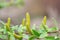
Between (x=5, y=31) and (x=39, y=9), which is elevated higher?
(x=39, y=9)

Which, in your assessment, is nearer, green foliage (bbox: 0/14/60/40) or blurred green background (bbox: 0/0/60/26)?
green foliage (bbox: 0/14/60/40)

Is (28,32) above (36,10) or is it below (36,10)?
below

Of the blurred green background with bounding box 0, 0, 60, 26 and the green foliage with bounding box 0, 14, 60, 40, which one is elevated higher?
the blurred green background with bounding box 0, 0, 60, 26

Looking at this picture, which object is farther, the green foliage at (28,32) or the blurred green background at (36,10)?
the blurred green background at (36,10)

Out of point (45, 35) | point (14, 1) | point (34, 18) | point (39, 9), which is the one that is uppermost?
point (39, 9)

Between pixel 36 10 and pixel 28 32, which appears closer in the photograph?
pixel 28 32

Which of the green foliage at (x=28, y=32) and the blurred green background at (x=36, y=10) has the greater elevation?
the blurred green background at (x=36, y=10)

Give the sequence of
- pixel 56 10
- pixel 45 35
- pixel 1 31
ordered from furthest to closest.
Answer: pixel 56 10 → pixel 1 31 → pixel 45 35

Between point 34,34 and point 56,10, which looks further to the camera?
point 56,10

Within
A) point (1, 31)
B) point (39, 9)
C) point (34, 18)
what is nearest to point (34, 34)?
point (1, 31)

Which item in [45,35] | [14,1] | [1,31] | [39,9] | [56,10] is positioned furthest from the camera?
[39,9]

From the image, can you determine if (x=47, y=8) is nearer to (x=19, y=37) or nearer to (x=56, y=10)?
(x=56, y=10)
